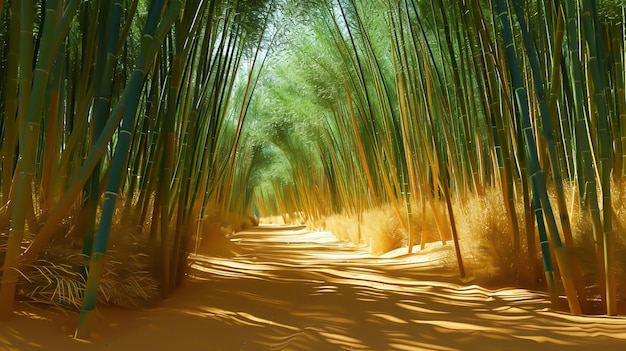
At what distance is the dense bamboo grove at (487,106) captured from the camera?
5.41 ft

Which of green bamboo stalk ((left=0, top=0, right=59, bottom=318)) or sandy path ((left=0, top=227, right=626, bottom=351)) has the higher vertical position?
green bamboo stalk ((left=0, top=0, right=59, bottom=318))

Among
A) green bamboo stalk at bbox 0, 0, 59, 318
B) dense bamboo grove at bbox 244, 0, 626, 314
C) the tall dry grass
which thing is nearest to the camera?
green bamboo stalk at bbox 0, 0, 59, 318

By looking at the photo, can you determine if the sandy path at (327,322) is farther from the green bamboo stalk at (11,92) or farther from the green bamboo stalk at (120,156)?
the green bamboo stalk at (11,92)

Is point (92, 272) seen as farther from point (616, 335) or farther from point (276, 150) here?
point (276, 150)

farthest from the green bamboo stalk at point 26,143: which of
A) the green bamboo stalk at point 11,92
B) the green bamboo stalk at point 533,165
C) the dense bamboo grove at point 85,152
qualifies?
the green bamboo stalk at point 533,165

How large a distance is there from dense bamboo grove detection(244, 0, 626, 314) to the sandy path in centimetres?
27

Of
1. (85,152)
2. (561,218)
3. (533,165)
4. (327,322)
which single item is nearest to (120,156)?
(327,322)

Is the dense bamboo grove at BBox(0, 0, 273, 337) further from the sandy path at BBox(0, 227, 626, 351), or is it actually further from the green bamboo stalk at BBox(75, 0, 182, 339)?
the sandy path at BBox(0, 227, 626, 351)

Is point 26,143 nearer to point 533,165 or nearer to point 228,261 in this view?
point 533,165

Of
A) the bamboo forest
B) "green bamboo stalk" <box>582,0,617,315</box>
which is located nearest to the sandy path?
the bamboo forest

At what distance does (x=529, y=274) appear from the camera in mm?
2082

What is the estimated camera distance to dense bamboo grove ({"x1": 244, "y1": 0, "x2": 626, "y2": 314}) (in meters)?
1.65

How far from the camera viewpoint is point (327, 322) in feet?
5.09

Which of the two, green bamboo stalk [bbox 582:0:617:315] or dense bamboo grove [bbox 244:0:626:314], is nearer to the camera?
green bamboo stalk [bbox 582:0:617:315]
